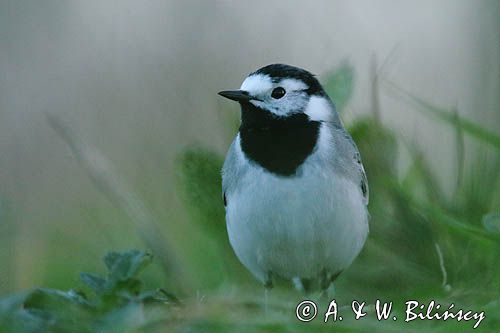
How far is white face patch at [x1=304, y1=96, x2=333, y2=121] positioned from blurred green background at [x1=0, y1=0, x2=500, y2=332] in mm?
125

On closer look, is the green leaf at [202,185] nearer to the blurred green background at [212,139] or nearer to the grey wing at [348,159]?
the blurred green background at [212,139]

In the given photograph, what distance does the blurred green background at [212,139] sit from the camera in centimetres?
165

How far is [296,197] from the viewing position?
2604mm

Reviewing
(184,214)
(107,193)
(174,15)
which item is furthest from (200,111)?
(107,193)

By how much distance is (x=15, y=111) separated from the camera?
577 cm

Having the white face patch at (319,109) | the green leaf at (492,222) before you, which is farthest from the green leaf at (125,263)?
the white face patch at (319,109)

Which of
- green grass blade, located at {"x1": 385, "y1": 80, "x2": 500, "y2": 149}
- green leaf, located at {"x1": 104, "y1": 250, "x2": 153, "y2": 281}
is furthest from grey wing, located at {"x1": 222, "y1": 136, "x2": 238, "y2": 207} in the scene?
green leaf, located at {"x1": 104, "y1": 250, "x2": 153, "y2": 281}

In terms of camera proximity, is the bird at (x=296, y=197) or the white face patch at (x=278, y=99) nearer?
the bird at (x=296, y=197)

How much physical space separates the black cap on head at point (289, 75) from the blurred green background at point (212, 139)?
0.09m

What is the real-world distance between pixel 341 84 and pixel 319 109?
1.54 ft

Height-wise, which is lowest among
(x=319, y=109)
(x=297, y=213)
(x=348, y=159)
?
(x=297, y=213)

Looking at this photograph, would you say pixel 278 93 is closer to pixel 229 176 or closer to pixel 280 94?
pixel 280 94

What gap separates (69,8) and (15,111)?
670 mm

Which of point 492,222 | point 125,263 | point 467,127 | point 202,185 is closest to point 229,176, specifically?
point 202,185
